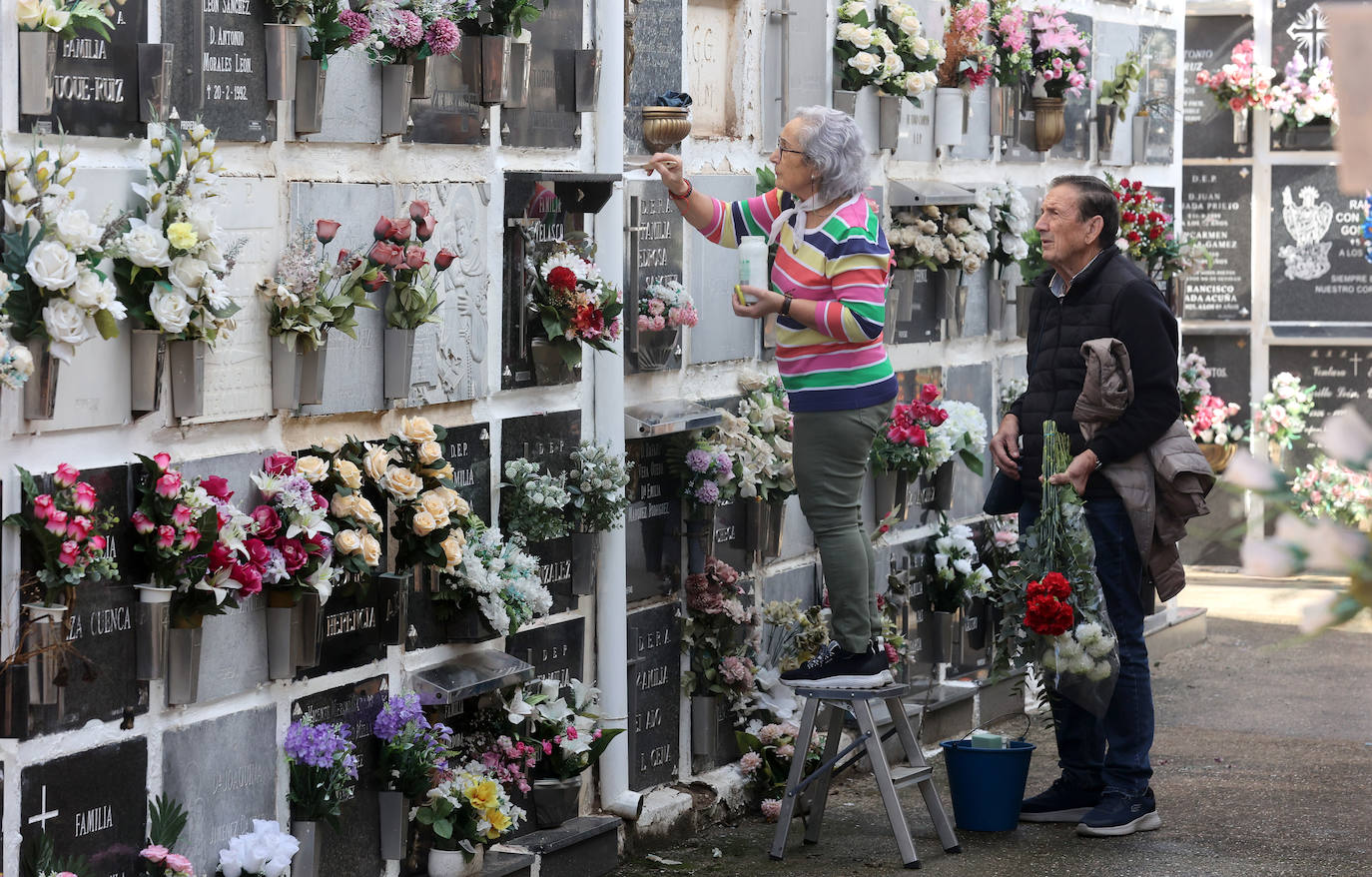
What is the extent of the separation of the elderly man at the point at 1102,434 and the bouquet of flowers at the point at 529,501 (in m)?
1.37

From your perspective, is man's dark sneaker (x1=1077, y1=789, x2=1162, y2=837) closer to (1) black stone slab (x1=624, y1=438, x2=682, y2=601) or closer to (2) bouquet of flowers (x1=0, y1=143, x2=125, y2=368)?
(1) black stone slab (x1=624, y1=438, x2=682, y2=601)

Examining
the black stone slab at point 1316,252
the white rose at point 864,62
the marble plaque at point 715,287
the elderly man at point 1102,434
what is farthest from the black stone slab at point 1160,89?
the marble plaque at point 715,287

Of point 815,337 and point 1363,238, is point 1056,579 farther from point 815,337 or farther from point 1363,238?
point 1363,238

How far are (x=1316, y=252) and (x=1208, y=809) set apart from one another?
202 inches

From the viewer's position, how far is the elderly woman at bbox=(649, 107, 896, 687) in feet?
13.9

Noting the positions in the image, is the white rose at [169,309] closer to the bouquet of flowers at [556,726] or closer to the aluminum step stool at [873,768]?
the bouquet of flowers at [556,726]

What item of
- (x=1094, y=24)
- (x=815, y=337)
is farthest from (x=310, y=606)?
(x=1094, y=24)

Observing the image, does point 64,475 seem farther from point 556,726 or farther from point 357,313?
point 556,726

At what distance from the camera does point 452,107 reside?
13.0 feet

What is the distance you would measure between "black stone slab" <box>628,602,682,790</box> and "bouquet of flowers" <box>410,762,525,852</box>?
790 mm

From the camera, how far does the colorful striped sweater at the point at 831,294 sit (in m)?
4.25

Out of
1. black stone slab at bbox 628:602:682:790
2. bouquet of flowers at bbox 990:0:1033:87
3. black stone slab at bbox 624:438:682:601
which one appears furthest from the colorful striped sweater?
bouquet of flowers at bbox 990:0:1033:87

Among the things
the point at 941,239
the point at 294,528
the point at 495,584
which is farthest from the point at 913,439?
the point at 294,528

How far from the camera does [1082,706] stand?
15.8 feet
